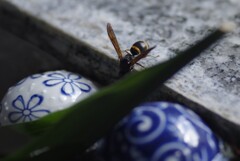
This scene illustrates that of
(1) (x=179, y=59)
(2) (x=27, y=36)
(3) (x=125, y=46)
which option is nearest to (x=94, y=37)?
(3) (x=125, y=46)

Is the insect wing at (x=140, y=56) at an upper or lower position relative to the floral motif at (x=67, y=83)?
lower

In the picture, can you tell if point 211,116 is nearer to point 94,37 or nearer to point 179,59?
point 179,59

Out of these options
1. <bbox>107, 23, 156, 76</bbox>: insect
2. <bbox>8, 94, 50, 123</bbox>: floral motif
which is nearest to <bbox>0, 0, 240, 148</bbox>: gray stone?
<bbox>107, 23, 156, 76</bbox>: insect

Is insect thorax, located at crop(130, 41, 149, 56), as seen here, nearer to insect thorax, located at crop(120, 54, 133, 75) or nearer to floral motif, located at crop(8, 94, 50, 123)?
insect thorax, located at crop(120, 54, 133, 75)

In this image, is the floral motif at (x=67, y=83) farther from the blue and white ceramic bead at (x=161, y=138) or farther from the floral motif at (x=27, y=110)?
the blue and white ceramic bead at (x=161, y=138)

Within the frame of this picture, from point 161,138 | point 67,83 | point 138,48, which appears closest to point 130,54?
point 138,48

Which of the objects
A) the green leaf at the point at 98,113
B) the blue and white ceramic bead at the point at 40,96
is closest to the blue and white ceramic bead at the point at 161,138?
the green leaf at the point at 98,113
